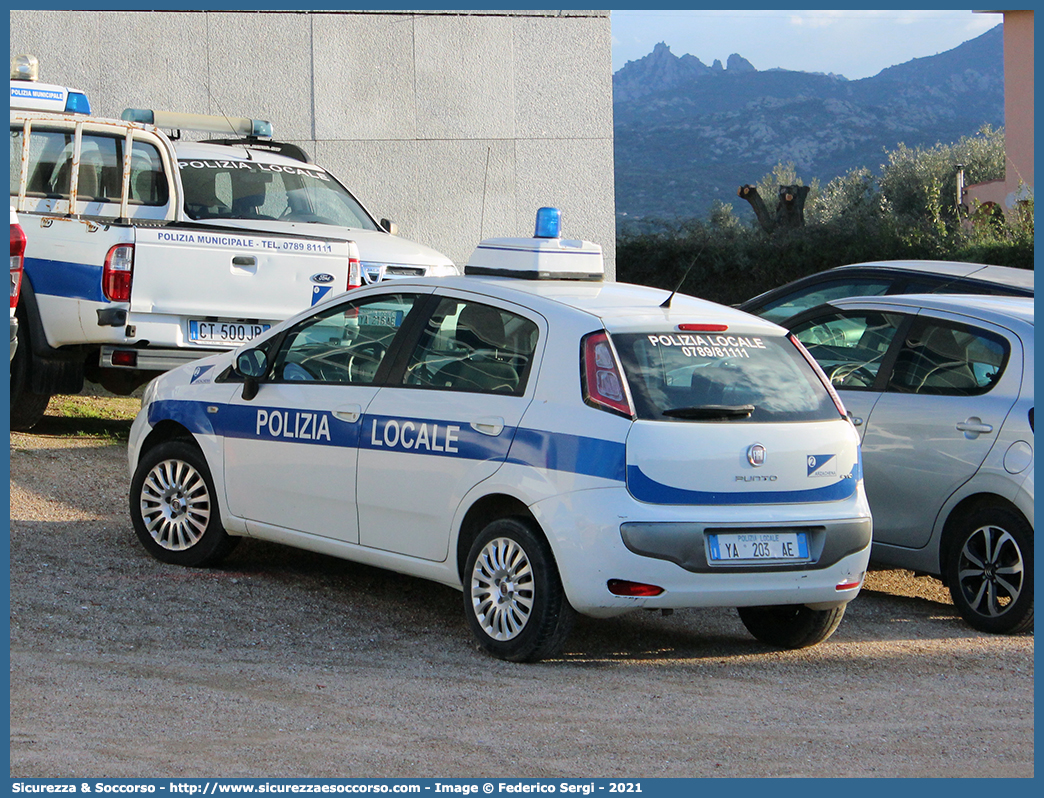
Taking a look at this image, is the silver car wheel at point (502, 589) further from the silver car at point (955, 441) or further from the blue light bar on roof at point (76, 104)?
the blue light bar on roof at point (76, 104)

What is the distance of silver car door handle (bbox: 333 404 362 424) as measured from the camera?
643 cm

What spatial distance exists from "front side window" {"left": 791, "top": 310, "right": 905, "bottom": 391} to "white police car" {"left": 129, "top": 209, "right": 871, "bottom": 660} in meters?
1.55

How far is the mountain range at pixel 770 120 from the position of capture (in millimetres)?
94562

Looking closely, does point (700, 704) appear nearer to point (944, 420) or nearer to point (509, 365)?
point (509, 365)

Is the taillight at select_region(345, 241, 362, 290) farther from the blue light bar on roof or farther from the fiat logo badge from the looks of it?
the fiat logo badge

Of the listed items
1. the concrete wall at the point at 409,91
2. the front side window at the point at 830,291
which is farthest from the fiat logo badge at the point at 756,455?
the concrete wall at the point at 409,91

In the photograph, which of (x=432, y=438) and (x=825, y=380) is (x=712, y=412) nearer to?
(x=825, y=380)

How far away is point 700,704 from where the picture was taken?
540cm

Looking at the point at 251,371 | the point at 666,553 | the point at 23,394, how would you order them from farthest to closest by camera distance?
the point at 23,394, the point at 251,371, the point at 666,553

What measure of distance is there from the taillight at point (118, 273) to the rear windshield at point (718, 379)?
4915mm

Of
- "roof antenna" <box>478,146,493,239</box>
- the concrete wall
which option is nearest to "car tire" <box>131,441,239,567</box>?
the concrete wall

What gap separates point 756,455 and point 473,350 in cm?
139

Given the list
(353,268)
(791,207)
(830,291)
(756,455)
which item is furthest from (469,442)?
(791,207)

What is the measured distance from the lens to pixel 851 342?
305 inches
